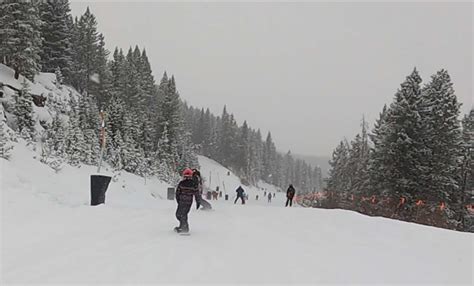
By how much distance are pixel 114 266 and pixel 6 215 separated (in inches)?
158

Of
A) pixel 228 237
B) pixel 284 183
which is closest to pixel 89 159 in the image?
pixel 228 237

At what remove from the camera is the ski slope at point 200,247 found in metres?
5.43

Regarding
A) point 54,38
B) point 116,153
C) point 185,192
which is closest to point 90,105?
point 116,153

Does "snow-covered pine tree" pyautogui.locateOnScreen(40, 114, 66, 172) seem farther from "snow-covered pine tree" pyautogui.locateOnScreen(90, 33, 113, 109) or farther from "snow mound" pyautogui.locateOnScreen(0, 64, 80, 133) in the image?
"snow-covered pine tree" pyautogui.locateOnScreen(90, 33, 113, 109)

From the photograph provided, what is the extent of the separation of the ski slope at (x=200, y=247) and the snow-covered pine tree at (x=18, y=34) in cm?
2298

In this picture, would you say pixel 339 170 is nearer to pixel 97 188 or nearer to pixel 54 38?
pixel 54 38

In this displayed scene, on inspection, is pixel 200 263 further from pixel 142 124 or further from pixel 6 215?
pixel 142 124

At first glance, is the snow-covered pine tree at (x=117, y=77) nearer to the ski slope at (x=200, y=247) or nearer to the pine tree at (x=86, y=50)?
the pine tree at (x=86, y=50)

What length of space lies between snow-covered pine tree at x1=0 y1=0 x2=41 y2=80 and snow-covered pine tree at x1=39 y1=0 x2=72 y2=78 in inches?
479

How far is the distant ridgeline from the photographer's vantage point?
23.3m

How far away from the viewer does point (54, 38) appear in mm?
45031

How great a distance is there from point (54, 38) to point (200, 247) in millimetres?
46402

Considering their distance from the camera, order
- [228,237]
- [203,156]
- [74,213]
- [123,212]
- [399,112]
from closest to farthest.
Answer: [228,237], [74,213], [123,212], [399,112], [203,156]

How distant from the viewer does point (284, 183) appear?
6211 inches
